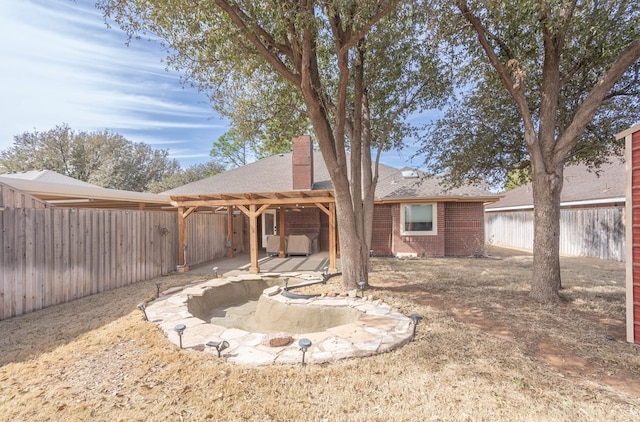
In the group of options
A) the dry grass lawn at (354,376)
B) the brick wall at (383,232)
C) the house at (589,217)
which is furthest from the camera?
the brick wall at (383,232)

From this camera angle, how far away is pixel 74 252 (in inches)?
245

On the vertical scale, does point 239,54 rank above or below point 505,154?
above

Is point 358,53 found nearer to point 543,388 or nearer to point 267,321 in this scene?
point 267,321

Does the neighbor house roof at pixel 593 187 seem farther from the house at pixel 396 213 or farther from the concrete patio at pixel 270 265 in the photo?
the concrete patio at pixel 270 265

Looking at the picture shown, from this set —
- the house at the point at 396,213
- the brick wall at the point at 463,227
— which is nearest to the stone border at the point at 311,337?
the house at the point at 396,213

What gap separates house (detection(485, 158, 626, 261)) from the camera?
11.3 metres

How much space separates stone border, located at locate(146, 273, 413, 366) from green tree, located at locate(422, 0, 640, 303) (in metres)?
3.44

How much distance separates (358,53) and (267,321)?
5.77 meters

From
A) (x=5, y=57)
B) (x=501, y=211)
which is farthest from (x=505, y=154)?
(x=501, y=211)

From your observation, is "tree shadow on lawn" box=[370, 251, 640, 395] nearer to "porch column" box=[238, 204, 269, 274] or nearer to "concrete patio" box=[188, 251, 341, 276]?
"concrete patio" box=[188, 251, 341, 276]

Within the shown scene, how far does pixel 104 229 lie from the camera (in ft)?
22.9

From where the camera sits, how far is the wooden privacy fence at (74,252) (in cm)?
516

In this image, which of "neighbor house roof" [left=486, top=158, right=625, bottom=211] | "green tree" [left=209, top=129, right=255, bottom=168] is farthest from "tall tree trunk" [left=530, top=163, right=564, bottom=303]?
"green tree" [left=209, top=129, right=255, bottom=168]

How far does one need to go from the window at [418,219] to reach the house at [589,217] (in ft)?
16.7
